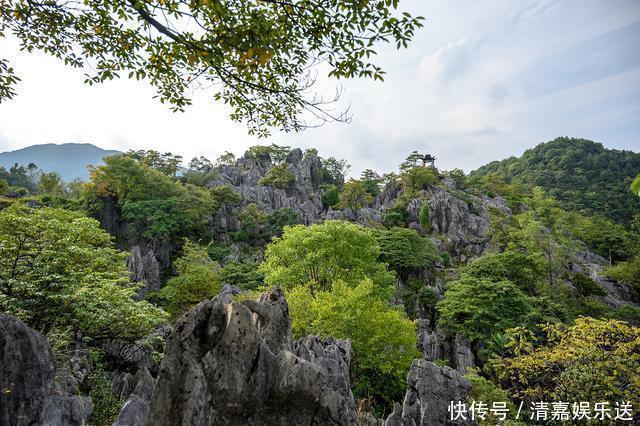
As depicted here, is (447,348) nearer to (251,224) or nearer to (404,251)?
(404,251)

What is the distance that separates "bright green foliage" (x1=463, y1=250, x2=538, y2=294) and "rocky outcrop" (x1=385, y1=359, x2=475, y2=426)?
16.6m

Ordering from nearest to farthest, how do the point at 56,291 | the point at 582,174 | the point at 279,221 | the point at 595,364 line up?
the point at 595,364
the point at 56,291
the point at 279,221
the point at 582,174

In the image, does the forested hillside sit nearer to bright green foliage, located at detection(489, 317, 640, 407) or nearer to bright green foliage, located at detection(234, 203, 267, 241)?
bright green foliage, located at detection(234, 203, 267, 241)

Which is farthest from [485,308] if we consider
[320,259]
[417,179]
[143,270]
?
[417,179]

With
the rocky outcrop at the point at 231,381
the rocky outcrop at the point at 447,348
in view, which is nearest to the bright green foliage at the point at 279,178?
the rocky outcrop at the point at 447,348

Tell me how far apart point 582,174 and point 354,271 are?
228 ft

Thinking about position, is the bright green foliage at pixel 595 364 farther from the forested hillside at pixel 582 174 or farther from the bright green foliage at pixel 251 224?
the forested hillside at pixel 582 174

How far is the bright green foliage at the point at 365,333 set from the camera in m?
12.2

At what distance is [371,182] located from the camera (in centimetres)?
5694

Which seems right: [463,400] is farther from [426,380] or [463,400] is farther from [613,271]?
[613,271]

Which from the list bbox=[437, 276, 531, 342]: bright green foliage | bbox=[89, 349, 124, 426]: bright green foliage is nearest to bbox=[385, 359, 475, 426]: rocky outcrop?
bbox=[89, 349, 124, 426]: bright green foliage

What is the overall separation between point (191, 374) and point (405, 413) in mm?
5784

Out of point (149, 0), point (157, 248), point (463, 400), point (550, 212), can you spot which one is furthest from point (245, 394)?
point (550, 212)

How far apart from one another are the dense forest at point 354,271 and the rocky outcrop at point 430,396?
0.37 m
